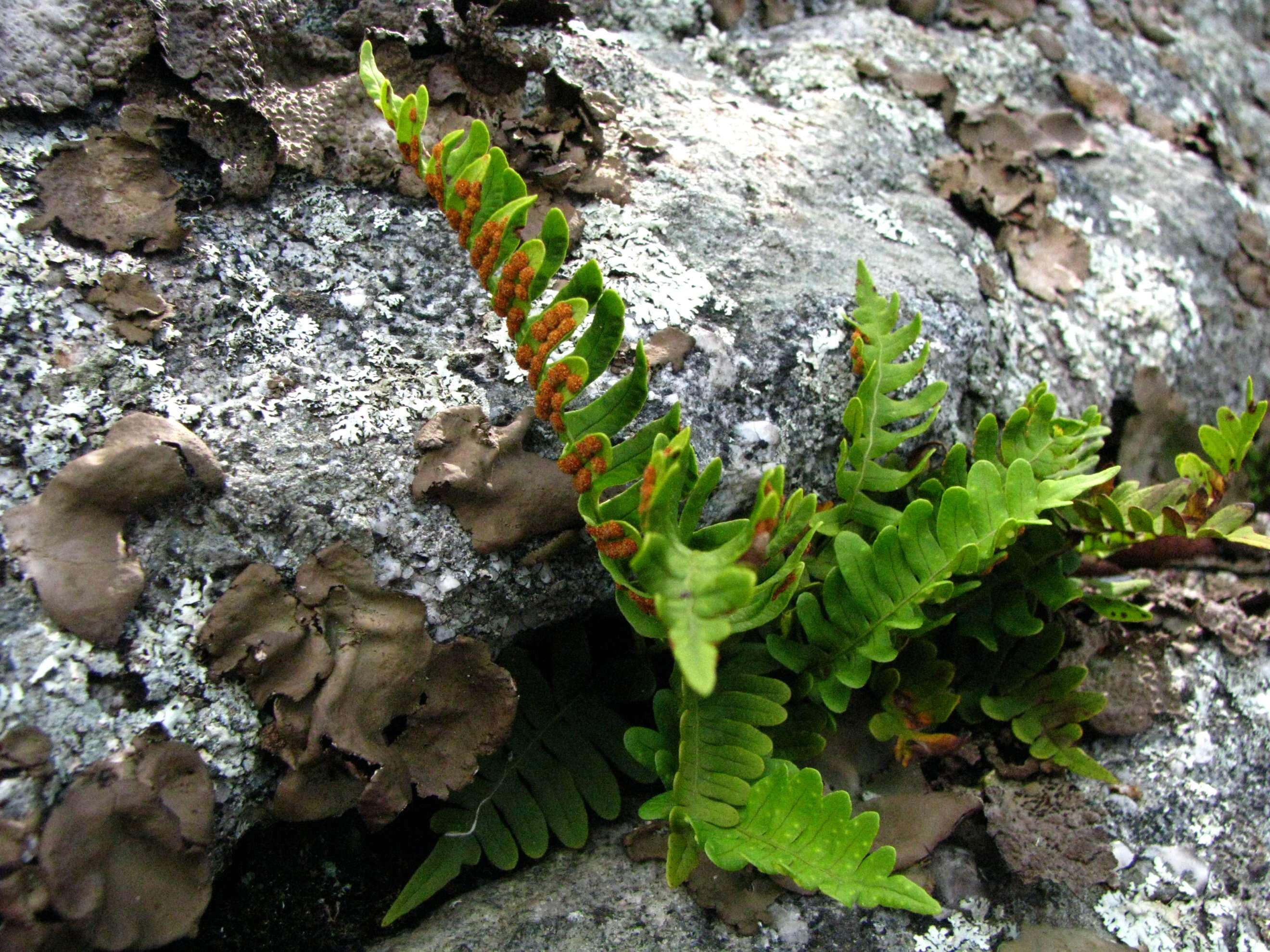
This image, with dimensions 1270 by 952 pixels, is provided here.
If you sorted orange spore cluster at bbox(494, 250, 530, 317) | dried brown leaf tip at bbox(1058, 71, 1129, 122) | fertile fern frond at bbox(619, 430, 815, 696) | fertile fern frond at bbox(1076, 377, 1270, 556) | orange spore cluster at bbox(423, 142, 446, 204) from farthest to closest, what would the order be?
dried brown leaf tip at bbox(1058, 71, 1129, 122), fertile fern frond at bbox(1076, 377, 1270, 556), orange spore cluster at bbox(423, 142, 446, 204), orange spore cluster at bbox(494, 250, 530, 317), fertile fern frond at bbox(619, 430, 815, 696)

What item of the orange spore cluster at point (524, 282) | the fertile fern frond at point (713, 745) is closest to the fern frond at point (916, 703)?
the fertile fern frond at point (713, 745)

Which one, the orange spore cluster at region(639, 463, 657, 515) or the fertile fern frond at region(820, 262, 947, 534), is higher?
the orange spore cluster at region(639, 463, 657, 515)

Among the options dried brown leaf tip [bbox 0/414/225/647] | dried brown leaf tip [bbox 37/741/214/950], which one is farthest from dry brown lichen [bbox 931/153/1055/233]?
dried brown leaf tip [bbox 37/741/214/950]

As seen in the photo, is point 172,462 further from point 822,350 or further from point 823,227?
point 823,227

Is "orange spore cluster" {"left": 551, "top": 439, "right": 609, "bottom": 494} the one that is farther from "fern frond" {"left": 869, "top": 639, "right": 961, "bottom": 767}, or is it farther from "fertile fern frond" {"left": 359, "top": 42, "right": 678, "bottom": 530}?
"fern frond" {"left": 869, "top": 639, "right": 961, "bottom": 767}

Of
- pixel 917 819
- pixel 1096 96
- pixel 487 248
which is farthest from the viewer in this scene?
pixel 1096 96

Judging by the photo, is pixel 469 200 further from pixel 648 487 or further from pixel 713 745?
pixel 713 745

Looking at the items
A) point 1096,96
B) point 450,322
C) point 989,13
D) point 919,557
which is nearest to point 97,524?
point 450,322
